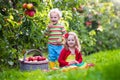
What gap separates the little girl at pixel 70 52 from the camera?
6.84m

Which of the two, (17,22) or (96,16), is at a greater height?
(17,22)

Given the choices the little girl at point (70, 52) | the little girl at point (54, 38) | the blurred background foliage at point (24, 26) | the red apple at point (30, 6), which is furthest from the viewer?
the little girl at point (54, 38)

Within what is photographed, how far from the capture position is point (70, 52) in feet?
22.7

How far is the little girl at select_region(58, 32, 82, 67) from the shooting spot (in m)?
6.84

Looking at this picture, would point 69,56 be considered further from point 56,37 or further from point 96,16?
point 96,16

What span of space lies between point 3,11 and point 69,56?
138 cm

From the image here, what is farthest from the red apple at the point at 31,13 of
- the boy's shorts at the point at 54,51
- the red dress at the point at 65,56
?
the boy's shorts at the point at 54,51

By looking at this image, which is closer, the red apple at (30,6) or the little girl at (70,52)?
the red apple at (30,6)

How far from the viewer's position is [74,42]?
686cm

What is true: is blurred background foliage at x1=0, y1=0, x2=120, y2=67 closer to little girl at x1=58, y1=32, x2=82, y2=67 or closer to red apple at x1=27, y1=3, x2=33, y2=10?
red apple at x1=27, y1=3, x2=33, y2=10

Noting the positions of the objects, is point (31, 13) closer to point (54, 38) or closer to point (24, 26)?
point (24, 26)

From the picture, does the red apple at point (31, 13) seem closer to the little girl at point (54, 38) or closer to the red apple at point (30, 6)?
the red apple at point (30, 6)

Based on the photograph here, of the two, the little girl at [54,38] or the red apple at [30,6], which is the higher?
the red apple at [30,6]

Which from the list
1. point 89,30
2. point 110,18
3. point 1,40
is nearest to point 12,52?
point 1,40
